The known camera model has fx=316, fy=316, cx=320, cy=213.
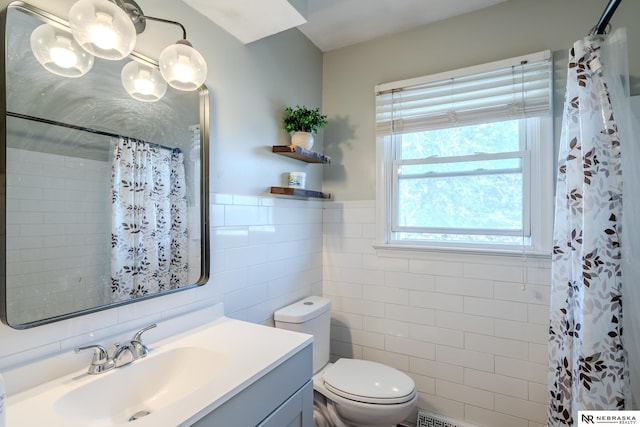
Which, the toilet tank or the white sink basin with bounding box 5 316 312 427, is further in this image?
the toilet tank

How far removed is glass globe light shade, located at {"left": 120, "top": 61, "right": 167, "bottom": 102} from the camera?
1081mm

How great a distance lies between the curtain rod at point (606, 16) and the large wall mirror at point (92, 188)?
58.5 inches

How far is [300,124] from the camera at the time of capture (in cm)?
180

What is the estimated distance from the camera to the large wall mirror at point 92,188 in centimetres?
84

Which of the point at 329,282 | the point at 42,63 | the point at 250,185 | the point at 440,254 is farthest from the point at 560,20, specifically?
the point at 42,63

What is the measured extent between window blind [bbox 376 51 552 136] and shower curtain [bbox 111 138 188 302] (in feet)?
4.31

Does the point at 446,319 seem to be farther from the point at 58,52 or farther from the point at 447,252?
the point at 58,52

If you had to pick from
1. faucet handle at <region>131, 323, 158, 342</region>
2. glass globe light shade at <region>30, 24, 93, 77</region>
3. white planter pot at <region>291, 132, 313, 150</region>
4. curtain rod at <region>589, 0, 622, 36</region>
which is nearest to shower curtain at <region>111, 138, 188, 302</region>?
faucet handle at <region>131, 323, 158, 342</region>

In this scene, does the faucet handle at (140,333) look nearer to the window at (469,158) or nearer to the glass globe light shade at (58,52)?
the glass globe light shade at (58,52)

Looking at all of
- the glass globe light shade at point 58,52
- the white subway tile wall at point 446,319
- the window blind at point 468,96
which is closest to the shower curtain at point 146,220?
the glass globe light shade at point 58,52

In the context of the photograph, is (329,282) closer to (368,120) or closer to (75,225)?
(368,120)

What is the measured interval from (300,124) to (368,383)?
1.42m

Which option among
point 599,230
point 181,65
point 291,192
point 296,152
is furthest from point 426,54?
point 181,65

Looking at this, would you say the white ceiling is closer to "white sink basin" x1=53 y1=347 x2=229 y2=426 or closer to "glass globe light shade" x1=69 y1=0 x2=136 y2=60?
"glass globe light shade" x1=69 y1=0 x2=136 y2=60
